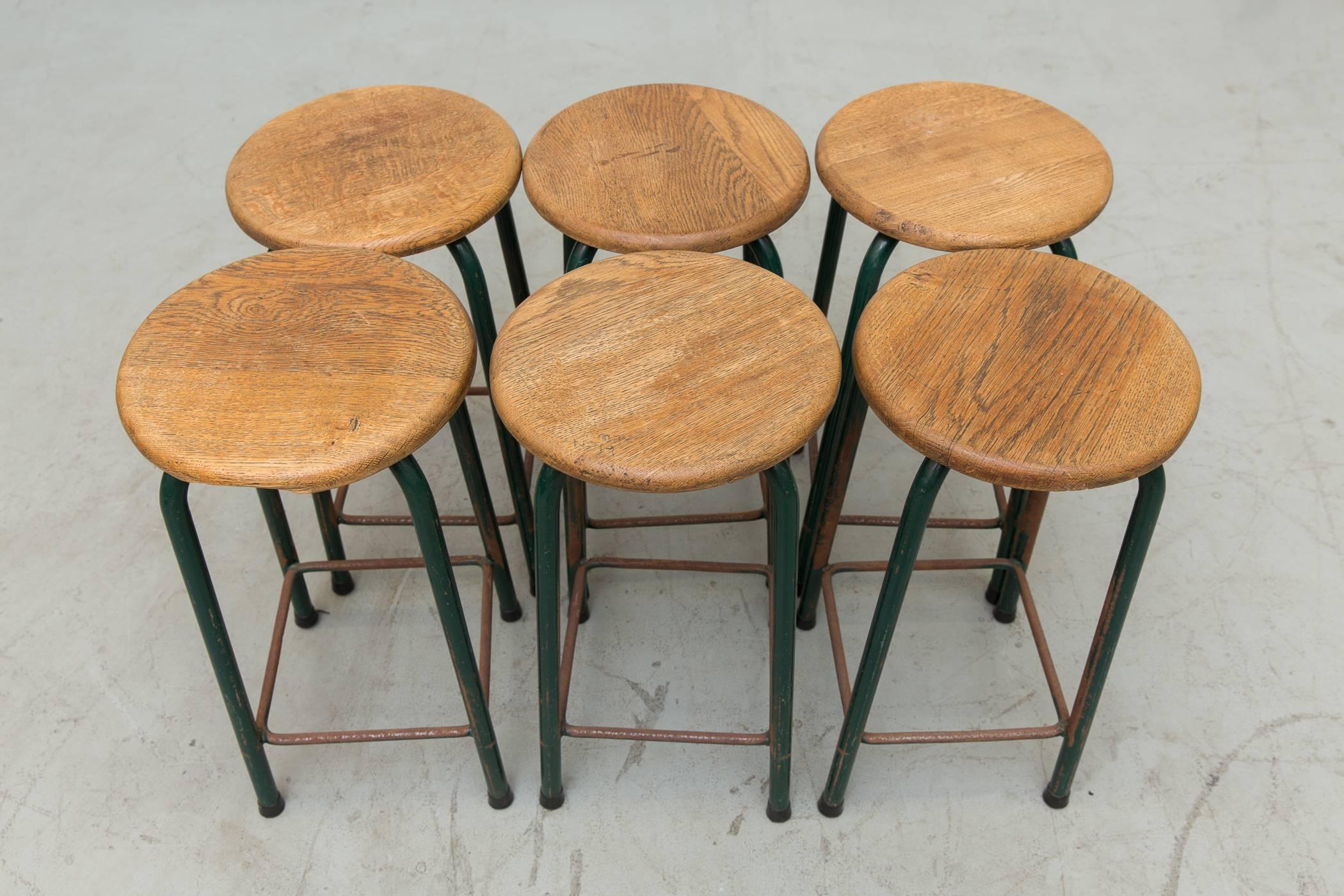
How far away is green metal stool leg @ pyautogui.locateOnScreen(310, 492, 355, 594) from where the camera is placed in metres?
2.32

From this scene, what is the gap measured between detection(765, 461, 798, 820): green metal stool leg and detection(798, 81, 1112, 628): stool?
0.27 metres

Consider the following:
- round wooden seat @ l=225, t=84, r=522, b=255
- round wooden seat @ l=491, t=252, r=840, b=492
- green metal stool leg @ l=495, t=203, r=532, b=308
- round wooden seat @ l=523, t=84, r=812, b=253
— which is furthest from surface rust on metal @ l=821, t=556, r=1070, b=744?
round wooden seat @ l=225, t=84, r=522, b=255

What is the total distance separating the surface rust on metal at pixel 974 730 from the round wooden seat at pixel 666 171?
757 mm

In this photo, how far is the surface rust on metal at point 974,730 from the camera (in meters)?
1.90

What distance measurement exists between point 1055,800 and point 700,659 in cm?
78

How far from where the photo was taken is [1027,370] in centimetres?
157

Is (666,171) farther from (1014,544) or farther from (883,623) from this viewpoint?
(1014,544)

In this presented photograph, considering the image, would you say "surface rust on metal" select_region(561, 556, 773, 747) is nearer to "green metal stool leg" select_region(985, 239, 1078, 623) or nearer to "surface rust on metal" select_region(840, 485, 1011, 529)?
"surface rust on metal" select_region(840, 485, 1011, 529)

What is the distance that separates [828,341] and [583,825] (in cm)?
108

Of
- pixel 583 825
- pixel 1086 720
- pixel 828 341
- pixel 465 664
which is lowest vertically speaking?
pixel 583 825

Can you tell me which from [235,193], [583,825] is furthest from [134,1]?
[583,825]

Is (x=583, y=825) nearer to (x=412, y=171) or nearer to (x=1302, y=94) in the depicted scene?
(x=412, y=171)

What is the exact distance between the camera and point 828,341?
1.62 m

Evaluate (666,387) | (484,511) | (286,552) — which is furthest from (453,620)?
(286,552)
